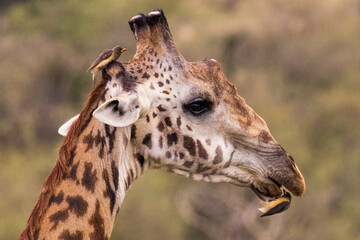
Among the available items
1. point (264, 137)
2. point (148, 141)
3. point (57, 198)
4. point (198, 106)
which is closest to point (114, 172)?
point (148, 141)

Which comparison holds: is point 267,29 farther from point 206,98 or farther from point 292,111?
point 206,98

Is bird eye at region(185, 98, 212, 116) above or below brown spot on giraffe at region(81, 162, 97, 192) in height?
above

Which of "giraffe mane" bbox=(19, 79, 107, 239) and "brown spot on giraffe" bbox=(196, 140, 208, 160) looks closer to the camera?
"giraffe mane" bbox=(19, 79, 107, 239)

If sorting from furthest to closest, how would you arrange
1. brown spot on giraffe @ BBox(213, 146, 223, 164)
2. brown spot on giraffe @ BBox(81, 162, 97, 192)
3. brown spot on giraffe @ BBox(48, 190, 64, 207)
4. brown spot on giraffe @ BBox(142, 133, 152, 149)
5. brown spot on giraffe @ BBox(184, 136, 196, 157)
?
1. brown spot on giraffe @ BBox(213, 146, 223, 164)
2. brown spot on giraffe @ BBox(184, 136, 196, 157)
3. brown spot on giraffe @ BBox(142, 133, 152, 149)
4. brown spot on giraffe @ BBox(81, 162, 97, 192)
5. brown spot on giraffe @ BBox(48, 190, 64, 207)

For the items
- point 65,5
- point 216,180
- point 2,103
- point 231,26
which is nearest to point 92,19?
point 65,5

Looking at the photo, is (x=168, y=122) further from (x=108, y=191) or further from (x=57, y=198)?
(x=57, y=198)

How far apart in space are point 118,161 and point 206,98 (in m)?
0.91

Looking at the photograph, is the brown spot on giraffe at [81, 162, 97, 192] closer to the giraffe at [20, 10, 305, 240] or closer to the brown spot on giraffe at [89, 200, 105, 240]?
the giraffe at [20, 10, 305, 240]

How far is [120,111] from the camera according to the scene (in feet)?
20.3

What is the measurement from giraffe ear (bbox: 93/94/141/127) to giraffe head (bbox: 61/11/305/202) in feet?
0.63

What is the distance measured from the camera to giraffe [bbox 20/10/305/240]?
245 inches

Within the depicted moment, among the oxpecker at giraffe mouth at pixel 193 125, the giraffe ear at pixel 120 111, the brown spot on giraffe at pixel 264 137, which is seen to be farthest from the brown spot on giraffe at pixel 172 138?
the brown spot on giraffe at pixel 264 137

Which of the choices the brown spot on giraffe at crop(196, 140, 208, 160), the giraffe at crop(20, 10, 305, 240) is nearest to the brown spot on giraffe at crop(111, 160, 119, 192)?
the giraffe at crop(20, 10, 305, 240)

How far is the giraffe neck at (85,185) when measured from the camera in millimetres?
6164
